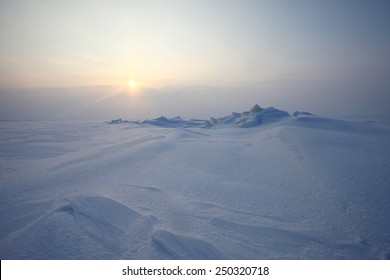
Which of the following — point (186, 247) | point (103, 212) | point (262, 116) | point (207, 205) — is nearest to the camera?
point (186, 247)

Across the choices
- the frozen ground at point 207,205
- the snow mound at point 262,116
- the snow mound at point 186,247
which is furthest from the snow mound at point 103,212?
the snow mound at point 262,116

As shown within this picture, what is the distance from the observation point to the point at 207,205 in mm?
2439

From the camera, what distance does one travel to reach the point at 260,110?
31.7 ft

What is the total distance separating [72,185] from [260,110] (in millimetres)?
8479

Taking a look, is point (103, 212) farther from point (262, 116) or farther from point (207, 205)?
point (262, 116)

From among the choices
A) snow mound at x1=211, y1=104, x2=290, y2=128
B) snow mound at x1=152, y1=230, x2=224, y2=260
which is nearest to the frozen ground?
snow mound at x1=152, y1=230, x2=224, y2=260

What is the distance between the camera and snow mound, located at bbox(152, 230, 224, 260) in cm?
174

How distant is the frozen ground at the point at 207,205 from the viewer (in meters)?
1.79

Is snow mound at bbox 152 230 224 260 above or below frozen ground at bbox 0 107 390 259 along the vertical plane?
below

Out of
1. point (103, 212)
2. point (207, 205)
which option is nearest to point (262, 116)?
point (207, 205)

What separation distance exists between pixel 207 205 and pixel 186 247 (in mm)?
697

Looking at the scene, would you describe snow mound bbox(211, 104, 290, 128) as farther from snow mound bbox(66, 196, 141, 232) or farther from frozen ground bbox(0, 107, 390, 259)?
snow mound bbox(66, 196, 141, 232)

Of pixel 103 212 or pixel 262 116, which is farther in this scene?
pixel 262 116
